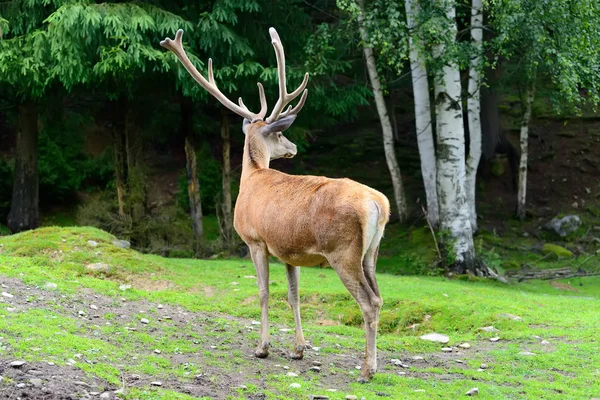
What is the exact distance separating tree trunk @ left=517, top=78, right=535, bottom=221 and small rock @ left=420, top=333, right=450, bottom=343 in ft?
36.0

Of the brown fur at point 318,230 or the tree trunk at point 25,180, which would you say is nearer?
the brown fur at point 318,230

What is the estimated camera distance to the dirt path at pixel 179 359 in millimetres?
6133

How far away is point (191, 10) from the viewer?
15.8 metres

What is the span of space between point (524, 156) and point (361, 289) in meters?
13.5

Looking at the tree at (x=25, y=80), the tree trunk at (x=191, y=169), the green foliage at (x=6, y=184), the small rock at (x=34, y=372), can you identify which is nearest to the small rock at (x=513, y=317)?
the small rock at (x=34, y=372)

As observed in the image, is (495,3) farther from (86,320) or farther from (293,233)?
(86,320)

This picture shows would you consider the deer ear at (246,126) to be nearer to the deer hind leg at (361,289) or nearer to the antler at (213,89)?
the antler at (213,89)

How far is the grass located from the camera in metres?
7.07

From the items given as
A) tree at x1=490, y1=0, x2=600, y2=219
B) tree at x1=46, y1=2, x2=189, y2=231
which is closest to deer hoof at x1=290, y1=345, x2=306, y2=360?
tree at x1=490, y1=0, x2=600, y2=219

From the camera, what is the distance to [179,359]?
7523 millimetres

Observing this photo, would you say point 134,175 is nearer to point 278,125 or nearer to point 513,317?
point 278,125

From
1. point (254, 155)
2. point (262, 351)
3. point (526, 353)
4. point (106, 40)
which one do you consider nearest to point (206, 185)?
point (106, 40)

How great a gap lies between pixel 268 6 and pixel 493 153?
8152 mm

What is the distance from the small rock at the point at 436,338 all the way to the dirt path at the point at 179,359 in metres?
0.47
